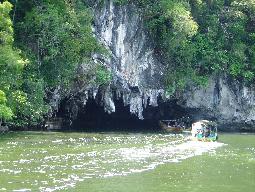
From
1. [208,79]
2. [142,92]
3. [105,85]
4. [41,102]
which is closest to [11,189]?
[41,102]

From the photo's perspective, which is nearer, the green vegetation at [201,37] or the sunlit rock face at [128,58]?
the sunlit rock face at [128,58]

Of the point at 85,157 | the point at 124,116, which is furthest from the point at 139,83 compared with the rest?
the point at 85,157

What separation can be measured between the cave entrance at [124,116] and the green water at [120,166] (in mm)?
15535

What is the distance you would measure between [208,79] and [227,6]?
7540 millimetres

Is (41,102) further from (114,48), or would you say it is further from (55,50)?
(114,48)

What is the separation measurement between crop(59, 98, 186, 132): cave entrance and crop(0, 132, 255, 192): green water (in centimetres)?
1554

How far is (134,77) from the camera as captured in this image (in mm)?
43125

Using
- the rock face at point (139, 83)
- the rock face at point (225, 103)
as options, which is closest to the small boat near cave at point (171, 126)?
the rock face at point (139, 83)

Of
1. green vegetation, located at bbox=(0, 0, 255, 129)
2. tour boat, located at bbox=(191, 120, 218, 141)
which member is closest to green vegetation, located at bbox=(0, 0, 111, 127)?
green vegetation, located at bbox=(0, 0, 255, 129)

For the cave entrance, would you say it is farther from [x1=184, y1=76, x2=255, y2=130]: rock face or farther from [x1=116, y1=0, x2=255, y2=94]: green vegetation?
[x1=116, y1=0, x2=255, y2=94]: green vegetation

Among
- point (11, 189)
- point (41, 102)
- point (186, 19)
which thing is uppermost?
point (186, 19)

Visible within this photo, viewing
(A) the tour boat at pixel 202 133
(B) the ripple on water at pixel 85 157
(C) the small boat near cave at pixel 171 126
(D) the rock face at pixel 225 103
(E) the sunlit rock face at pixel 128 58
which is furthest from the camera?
(D) the rock face at pixel 225 103

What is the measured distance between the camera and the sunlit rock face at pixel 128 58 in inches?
1650

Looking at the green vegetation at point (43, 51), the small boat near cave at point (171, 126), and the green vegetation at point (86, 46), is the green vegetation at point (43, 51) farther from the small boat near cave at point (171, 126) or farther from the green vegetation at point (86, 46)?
the small boat near cave at point (171, 126)
